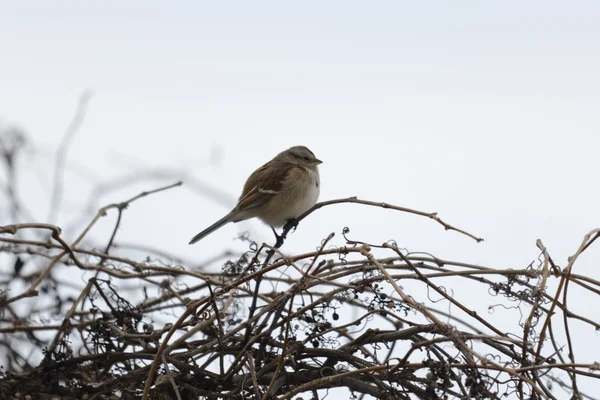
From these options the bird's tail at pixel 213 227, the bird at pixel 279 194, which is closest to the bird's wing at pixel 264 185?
the bird at pixel 279 194

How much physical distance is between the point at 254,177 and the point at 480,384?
132 inches

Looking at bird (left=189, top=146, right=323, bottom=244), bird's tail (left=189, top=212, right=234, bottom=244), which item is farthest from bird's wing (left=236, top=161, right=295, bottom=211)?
bird's tail (left=189, top=212, right=234, bottom=244)

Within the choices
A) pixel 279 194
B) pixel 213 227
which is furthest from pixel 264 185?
pixel 213 227

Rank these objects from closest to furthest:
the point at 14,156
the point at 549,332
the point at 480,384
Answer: the point at 480,384
the point at 549,332
the point at 14,156

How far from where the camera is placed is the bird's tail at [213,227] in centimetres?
432

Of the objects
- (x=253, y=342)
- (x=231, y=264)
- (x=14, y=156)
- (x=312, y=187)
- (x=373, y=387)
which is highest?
(x=312, y=187)

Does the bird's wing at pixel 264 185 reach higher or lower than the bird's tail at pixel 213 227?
higher

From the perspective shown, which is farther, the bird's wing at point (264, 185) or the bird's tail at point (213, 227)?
the bird's wing at point (264, 185)

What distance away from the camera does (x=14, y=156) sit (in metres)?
3.92

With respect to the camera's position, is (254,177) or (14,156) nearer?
(14,156)

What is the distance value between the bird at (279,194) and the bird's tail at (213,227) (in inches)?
0.8

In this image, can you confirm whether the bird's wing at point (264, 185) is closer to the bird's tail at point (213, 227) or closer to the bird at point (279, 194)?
the bird at point (279, 194)

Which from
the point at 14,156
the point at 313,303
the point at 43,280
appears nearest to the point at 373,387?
the point at 313,303

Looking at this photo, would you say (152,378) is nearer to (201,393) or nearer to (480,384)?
(201,393)
